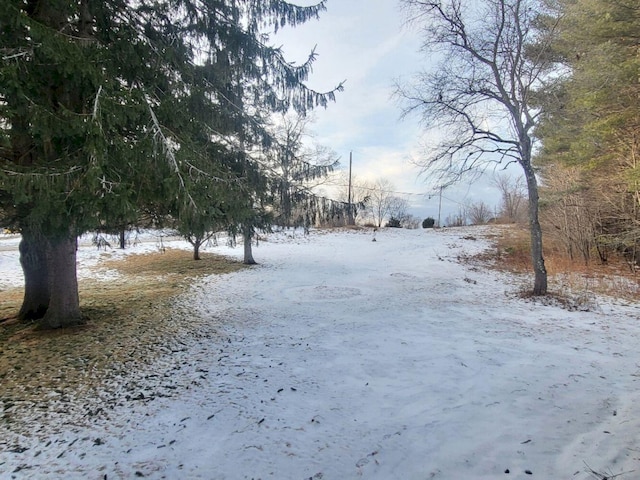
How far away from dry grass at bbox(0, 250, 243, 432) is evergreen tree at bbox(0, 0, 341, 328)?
24.7 inches

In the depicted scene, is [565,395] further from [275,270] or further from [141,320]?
[275,270]

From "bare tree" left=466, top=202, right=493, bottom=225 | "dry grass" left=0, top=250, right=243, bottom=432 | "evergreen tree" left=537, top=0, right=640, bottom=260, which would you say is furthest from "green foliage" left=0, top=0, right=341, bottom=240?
"bare tree" left=466, top=202, right=493, bottom=225

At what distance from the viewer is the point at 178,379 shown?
3.71 meters

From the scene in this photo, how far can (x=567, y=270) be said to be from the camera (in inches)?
452

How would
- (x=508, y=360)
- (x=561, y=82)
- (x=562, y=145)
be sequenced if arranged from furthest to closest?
(x=562, y=145) < (x=561, y=82) < (x=508, y=360)

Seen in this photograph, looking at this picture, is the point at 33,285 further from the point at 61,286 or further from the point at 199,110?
the point at 199,110

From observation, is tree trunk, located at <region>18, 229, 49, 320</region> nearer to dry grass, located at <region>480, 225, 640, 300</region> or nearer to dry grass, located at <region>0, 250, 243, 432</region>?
dry grass, located at <region>0, 250, 243, 432</region>

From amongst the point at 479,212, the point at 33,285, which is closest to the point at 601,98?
the point at 33,285

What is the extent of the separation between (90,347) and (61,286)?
1323 millimetres

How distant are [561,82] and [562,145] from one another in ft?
15.0

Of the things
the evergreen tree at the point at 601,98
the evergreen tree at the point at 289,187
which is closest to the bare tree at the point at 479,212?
the evergreen tree at the point at 601,98

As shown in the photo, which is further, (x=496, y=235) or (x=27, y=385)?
(x=496, y=235)

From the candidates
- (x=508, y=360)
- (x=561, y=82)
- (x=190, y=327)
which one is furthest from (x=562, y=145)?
(x=190, y=327)

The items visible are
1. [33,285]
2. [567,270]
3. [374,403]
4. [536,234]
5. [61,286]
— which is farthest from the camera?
[567,270]
